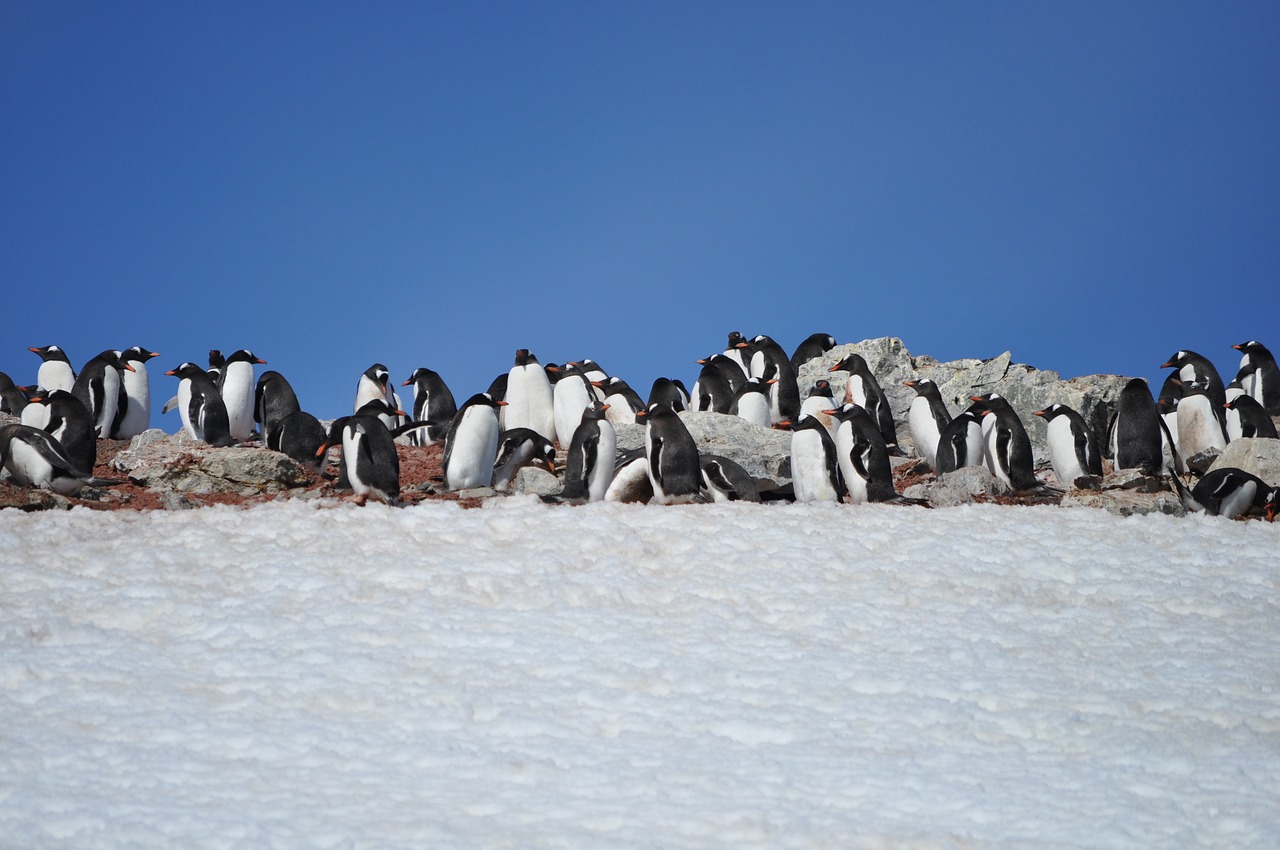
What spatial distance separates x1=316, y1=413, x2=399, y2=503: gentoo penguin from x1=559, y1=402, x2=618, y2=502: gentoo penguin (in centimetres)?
160

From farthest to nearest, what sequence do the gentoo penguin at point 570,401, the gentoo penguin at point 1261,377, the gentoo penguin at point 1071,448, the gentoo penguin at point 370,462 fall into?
the gentoo penguin at point 1261,377 < the gentoo penguin at point 570,401 < the gentoo penguin at point 1071,448 < the gentoo penguin at point 370,462

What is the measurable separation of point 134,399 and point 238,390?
1828 millimetres

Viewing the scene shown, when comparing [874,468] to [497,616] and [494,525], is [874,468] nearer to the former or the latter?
[494,525]

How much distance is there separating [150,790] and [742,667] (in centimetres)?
255

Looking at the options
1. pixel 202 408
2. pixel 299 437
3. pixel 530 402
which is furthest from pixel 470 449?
pixel 202 408

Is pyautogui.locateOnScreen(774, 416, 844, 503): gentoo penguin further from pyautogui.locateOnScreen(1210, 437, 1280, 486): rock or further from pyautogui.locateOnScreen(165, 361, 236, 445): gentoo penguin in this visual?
pyautogui.locateOnScreen(165, 361, 236, 445): gentoo penguin

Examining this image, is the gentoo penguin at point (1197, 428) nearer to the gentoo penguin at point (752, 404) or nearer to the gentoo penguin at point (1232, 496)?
the gentoo penguin at point (1232, 496)

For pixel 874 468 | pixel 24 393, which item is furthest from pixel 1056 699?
pixel 24 393

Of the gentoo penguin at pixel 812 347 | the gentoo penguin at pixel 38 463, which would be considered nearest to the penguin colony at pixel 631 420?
the gentoo penguin at pixel 38 463

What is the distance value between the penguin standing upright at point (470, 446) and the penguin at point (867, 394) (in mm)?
6912

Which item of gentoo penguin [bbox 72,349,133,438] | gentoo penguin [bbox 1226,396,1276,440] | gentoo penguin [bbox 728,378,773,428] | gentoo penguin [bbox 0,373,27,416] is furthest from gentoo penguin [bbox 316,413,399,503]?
gentoo penguin [bbox 1226,396,1276,440]

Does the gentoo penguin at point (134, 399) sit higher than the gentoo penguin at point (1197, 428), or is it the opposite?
the gentoo penguin at point (134, 399)

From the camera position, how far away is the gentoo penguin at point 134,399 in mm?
16484

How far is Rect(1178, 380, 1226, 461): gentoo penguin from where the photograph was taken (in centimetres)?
1605
